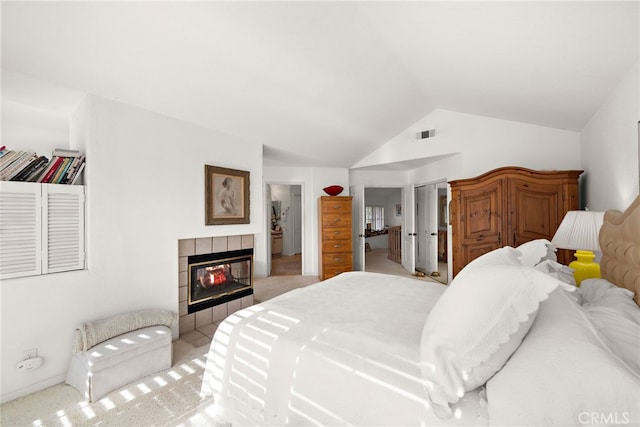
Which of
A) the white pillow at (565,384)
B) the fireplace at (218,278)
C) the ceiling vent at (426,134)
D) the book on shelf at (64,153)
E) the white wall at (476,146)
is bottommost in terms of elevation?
the fireplace at (218,278)

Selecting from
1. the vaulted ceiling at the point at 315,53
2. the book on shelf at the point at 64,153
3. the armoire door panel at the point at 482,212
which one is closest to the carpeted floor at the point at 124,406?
the book on shelf at the point at 64,153

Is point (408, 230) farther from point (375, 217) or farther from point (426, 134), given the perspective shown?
point (375, 217)

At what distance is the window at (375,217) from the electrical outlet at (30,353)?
8.54m

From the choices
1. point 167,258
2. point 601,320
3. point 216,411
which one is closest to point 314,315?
point 216,411

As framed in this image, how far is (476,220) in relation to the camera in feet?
10.4

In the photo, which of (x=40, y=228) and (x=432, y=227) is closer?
(x=40, y=228)

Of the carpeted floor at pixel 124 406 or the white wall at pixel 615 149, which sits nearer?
the carpeted floor at pixel 124 406

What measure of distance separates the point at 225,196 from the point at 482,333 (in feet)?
9.31

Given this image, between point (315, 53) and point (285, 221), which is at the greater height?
point (315, 53)

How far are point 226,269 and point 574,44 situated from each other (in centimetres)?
364

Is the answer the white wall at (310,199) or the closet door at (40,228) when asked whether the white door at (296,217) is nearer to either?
the white wall at (310,199)

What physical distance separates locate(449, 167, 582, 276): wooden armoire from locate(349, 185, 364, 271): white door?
82.9 inches

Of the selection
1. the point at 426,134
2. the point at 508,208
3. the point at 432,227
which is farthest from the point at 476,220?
the point at 432,227

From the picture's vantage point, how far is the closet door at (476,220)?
300 cm
